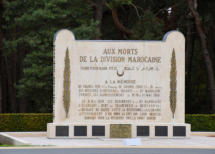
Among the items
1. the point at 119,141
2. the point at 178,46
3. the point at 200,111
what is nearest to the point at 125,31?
the point at 200,111

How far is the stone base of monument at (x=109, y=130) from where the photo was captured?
27578mm

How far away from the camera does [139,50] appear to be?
28312 mm

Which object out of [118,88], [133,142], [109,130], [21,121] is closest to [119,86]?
[118,88]

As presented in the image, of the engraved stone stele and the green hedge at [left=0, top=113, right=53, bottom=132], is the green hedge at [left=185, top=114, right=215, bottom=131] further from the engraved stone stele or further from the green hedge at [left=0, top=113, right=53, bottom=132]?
the green hedge at [left=0, top=113, right=53, bottom=132]

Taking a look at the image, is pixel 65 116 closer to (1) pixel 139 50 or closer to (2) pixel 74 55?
(2) pixel 74 55

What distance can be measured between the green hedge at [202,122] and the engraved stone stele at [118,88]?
5.19m

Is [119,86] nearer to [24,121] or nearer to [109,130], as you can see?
[109,130]

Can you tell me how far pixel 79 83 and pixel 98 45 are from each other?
2218 mm

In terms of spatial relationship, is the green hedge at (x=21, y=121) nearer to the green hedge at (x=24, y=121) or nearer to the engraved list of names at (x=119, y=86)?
the green hedge at (x=24, y=121)

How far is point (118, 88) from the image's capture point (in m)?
28.1

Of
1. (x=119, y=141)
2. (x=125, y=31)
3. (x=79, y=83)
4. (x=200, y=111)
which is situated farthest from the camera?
(x=200, y=111)

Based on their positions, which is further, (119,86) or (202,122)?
(202,122)

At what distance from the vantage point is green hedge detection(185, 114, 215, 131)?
33062mm

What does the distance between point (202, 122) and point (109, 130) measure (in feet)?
26.2
